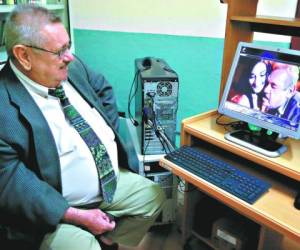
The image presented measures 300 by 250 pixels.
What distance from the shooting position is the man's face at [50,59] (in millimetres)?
1350

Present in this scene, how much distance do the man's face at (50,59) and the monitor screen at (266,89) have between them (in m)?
0.74

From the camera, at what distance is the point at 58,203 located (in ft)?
4.24

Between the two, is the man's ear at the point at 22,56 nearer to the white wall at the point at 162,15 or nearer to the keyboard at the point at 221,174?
the keyboard at the point at 221,174

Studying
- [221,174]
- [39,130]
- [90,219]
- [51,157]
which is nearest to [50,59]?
[39,130]

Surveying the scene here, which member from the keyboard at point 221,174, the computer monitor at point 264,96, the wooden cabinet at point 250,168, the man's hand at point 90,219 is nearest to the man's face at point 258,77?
the computer monitor at point 264,96

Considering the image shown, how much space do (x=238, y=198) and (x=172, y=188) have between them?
27.6 inches

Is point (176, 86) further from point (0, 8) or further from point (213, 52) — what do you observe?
point (0, 8)

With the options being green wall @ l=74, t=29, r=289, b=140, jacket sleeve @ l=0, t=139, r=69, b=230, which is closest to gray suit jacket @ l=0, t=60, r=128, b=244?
jacket sleeve @ l=0, t=139, r=69, b=230

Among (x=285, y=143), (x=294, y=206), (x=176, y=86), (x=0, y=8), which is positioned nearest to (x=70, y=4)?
(x=0, y=8)

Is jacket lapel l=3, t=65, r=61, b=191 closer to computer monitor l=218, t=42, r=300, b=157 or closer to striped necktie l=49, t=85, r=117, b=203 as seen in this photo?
striped necktie l=49, t=85, r=117, b=203

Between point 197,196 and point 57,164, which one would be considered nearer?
point 57,164

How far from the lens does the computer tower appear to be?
5.63ft

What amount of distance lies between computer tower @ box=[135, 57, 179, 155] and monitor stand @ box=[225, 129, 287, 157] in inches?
16.3

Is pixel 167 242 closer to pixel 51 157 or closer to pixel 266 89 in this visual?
pixel 51 157
